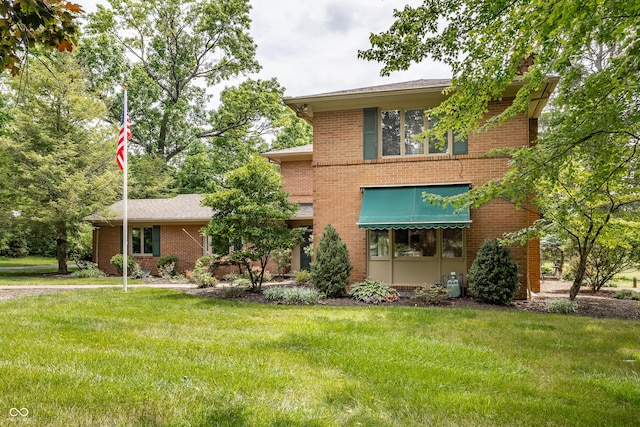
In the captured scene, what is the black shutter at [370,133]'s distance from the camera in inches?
568

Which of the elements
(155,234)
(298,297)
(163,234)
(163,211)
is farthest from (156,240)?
(298,297)

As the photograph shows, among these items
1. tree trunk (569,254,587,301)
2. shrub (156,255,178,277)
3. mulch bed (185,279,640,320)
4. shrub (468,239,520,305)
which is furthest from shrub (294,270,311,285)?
tree trunk (569,254,587,301)

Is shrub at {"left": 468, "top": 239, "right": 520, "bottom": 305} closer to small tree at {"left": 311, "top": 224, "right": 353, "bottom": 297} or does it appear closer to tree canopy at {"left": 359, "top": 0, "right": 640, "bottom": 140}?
small tree at {"left": 311, "top": 224, "right": 353, "bottom": 297}

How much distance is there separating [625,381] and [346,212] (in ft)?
32.9

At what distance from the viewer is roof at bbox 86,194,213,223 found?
22984 mm

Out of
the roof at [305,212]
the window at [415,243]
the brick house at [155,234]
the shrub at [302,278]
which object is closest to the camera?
the window at [415,243]

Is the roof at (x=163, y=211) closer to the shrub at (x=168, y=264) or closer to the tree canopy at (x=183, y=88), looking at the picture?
the shrub at (x=168, y=264)

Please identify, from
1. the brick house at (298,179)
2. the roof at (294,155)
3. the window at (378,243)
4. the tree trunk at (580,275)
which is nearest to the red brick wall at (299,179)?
the brick house at (298,179)

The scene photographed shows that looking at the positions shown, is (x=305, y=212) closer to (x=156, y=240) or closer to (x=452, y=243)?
(x=156, y=240)

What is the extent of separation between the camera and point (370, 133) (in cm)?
1452

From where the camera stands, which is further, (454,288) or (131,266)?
(131,266)

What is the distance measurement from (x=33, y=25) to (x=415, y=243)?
12851mm

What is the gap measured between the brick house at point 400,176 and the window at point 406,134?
0.11 ft

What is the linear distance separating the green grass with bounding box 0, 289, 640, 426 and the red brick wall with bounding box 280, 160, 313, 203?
47.0 feet
